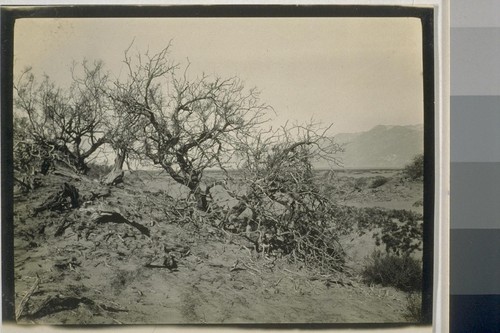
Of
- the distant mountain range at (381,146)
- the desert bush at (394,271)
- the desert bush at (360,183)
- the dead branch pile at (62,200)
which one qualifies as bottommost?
the desert bush at (394,271)

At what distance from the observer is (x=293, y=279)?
1812 millimetres

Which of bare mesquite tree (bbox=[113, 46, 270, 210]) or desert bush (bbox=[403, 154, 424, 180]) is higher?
bare mesquite tree (bbox=[113, 46, 270, 210])

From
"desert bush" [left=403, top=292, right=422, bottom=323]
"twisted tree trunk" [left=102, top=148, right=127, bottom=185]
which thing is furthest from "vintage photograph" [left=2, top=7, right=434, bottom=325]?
"desert bush" [left=403, top=292, right=422, bottom=323]

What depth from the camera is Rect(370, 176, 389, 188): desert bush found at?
1.82m

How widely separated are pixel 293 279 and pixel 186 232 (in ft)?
1.17

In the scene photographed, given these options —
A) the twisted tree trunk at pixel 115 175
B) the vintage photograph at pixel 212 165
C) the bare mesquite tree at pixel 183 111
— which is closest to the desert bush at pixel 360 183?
the vintage photograph at pixel 212 165

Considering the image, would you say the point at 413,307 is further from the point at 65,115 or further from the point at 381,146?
the point at 65,115

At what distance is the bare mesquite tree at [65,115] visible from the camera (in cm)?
180

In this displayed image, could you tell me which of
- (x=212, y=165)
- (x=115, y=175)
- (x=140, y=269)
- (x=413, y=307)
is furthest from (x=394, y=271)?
(x=115, y=175)

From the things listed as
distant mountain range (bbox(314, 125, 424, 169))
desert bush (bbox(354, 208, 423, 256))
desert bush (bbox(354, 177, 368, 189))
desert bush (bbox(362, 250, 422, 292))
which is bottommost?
desert bush (bbox(362, 250, 422, 292))

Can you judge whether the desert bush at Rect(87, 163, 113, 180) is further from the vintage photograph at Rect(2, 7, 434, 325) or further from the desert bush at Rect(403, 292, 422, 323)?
the desert bush at Rect(403, 292, 422, 323)

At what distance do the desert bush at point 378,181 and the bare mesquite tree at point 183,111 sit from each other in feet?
1.29

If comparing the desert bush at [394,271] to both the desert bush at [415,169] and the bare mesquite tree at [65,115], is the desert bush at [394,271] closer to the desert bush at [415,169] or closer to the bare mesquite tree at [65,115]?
the desert bush at [415,169]

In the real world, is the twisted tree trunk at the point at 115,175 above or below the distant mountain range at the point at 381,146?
below
